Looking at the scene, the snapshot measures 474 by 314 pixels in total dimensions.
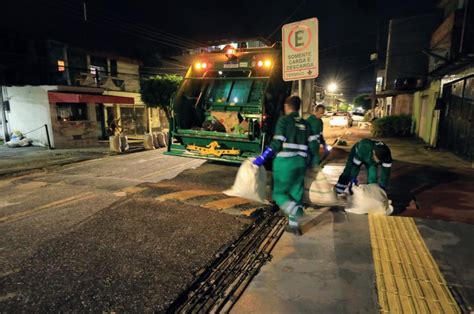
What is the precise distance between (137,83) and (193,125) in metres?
14.3

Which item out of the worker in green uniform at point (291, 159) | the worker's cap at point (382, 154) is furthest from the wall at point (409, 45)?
the worker in green uniform at point (291, 159)

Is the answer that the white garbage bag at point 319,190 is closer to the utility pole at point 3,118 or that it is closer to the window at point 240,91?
the window at point 240,91

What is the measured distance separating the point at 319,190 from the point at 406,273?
1596 millimetres

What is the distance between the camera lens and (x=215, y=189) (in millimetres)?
5473

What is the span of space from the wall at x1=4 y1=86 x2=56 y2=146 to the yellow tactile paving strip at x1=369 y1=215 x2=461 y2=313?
13.1m

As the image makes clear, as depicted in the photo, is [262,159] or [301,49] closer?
[262,159]

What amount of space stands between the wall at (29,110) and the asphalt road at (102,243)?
7613 millimetres

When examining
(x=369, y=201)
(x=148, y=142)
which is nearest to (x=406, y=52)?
(x=148, y=142)

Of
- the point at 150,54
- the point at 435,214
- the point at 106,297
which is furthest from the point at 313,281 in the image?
the point at 150,54

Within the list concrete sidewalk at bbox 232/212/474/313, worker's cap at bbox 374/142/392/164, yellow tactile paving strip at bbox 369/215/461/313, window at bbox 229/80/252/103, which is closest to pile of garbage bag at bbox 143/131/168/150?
window at bbox 229/80/252/103

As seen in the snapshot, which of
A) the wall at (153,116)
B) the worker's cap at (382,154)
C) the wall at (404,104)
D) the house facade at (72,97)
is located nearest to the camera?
the worker's cap at (382,154)

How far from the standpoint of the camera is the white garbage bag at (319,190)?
13.5 ft

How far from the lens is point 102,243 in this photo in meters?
3.32

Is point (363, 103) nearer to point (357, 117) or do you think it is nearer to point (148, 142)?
point (357, 117)
